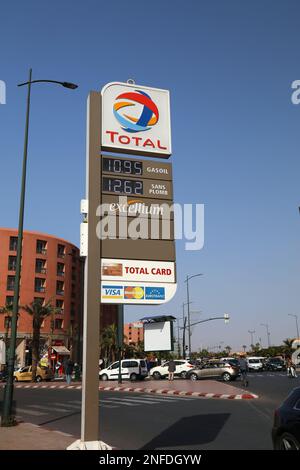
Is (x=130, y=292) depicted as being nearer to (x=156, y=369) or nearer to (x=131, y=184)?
(x=131, y=184)

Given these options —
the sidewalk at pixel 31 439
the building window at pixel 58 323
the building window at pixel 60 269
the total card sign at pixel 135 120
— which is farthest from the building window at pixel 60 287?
the total card sign at pixel 135 120

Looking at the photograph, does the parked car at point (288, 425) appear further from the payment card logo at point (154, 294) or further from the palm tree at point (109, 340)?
the palm tree at point (109, 340)

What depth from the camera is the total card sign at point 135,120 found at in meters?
9.42

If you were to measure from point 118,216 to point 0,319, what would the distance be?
209 feet

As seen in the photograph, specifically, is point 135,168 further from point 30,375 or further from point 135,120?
point 30,375

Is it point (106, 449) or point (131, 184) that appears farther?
point (131, 184)

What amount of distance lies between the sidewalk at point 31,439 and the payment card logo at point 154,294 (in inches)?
126

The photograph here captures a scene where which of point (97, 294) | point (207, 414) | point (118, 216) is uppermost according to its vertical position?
point (118, 216)

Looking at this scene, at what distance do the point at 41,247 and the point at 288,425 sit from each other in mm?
71229

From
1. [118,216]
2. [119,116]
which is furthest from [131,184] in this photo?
[119,116]

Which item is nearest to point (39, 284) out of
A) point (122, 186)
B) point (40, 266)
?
point (40, 266)

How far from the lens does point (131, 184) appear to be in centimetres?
933

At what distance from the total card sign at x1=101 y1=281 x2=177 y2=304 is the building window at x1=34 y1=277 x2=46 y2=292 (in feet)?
220

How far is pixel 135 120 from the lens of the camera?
9648 mm
